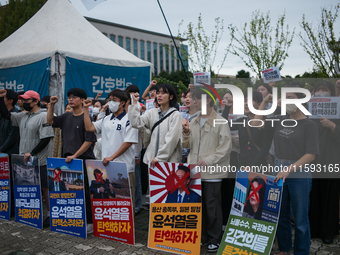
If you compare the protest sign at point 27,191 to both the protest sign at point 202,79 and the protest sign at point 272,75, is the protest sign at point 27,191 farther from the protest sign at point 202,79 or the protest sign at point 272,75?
the protest sign at point 272,75

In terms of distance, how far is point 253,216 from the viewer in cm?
333

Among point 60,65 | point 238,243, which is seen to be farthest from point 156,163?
point 60,65

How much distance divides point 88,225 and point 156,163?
157 cm

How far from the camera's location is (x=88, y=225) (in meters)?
4.48

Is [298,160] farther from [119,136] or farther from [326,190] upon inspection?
[119,136]

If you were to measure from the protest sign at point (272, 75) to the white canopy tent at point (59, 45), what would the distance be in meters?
5.30

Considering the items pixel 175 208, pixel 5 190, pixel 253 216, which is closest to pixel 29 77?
pixel 5 190

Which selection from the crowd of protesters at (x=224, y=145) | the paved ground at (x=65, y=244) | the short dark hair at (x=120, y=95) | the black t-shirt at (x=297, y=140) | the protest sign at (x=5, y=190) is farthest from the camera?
the protest sign at (x=5, y=190)

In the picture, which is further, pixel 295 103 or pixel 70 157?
pixel 70 157

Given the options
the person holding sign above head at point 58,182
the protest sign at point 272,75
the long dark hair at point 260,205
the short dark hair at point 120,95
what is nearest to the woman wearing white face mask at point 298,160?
the long dark hair at point 260,205

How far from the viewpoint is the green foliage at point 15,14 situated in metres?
18.0

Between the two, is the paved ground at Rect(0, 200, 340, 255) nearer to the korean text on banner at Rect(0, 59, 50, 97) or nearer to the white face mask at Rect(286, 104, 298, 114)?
the white face mask at Rect(286, 104, 298, 114)

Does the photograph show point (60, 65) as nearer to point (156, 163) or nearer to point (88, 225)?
point (88, 225)

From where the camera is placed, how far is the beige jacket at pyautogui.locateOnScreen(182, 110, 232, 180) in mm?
3619
